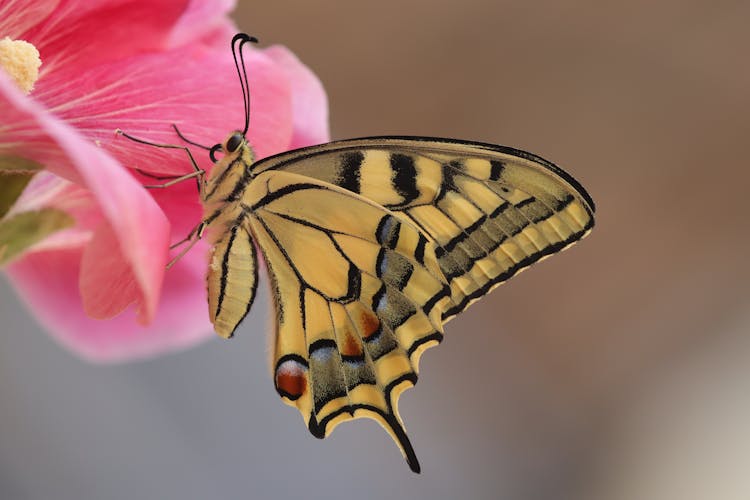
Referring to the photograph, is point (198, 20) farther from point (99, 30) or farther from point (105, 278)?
point (105, 278)

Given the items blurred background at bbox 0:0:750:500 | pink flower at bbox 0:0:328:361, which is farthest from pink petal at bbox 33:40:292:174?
blurred background at bbox 0:0:750:500

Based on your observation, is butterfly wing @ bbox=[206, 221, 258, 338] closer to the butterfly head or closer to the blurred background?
the butterfly head

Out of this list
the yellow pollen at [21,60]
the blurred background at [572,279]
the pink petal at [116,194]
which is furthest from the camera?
the blurred background at [572,279]

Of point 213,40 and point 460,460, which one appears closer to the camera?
point 213,40

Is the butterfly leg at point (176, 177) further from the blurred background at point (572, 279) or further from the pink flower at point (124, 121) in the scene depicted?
the blurred background at point (572, 279)

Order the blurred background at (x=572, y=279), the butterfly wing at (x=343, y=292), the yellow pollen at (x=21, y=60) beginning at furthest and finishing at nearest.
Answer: the blurred background at (x=572, y=279)
the butterfly wing at (x=343, y=292)
the yellow pollen at (x=21, y=60)

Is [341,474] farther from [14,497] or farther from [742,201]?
A: [742,201]

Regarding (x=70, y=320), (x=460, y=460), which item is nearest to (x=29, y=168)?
(x=70, y=320)

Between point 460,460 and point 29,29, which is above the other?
point 29,29

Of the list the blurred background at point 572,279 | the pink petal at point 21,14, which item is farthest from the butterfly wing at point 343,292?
the blurred background at point 572,279
